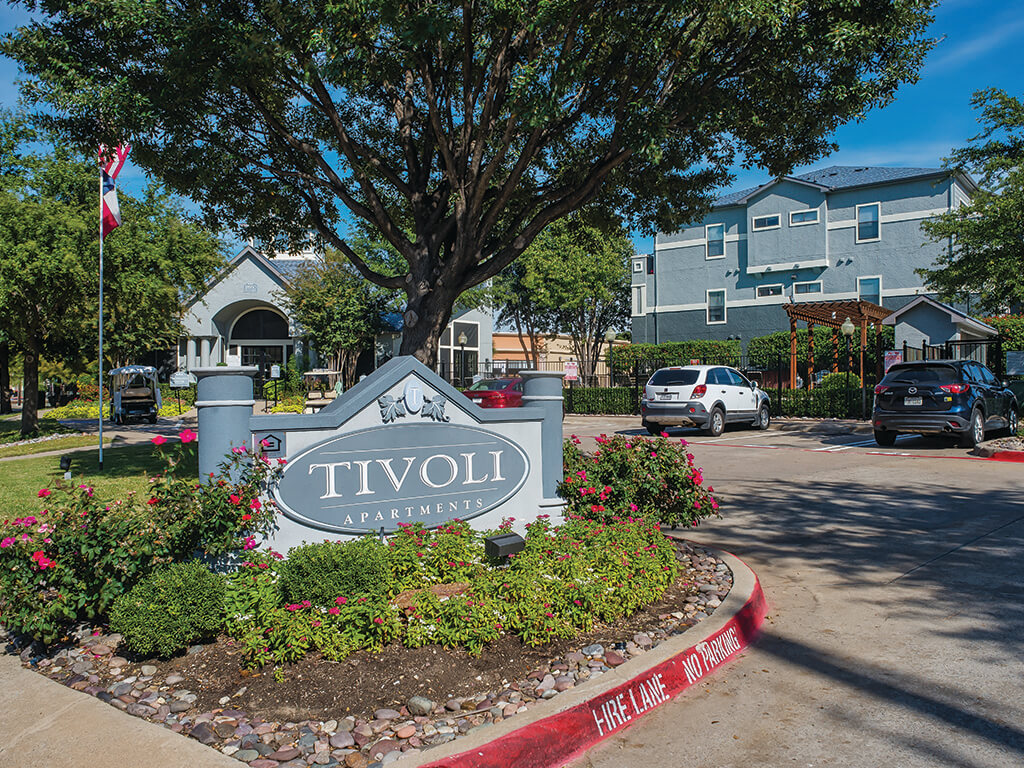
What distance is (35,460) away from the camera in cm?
1453

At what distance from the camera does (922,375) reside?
50.4ft

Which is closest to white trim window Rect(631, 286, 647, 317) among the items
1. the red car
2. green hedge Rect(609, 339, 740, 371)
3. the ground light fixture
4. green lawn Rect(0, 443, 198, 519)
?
green hedge Rect(609, 339, 740, 371)

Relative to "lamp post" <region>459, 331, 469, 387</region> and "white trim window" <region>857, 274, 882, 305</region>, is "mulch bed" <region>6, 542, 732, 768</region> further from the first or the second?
"white trim window" <region>857, 274, 882, 305</region>

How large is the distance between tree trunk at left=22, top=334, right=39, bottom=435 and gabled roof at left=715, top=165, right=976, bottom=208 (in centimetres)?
2773

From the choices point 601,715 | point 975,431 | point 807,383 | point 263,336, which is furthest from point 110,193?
point 263,336

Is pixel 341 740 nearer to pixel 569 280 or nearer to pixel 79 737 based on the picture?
pixel 79 737

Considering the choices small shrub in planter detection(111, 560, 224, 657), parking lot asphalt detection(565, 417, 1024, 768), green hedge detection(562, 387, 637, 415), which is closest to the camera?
parking lot asphalt detection(565, 417, 1024, 768)

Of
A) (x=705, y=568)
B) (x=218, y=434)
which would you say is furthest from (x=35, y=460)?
(x=705, y=568)

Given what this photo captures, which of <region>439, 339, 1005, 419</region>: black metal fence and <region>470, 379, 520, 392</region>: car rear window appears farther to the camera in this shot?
<region>439, 339, 1005, 419</region>: black metal fence

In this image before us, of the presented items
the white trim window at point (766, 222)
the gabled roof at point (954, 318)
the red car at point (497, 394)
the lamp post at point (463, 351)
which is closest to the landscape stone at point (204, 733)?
the red car at point (497, 394)

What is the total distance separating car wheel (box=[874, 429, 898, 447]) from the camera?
52.5ft

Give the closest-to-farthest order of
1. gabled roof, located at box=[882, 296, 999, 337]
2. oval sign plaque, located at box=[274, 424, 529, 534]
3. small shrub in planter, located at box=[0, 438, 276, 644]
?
small shrub in planter, located at box=[0, 438, 276, 644], oval sign plaque, located at box=[274, 424, 529, 534], gabled roof, located at box=[882, 296, 999, 337]

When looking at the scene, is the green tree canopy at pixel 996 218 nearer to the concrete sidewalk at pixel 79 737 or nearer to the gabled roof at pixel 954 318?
the gabled roof at pixel 954 318

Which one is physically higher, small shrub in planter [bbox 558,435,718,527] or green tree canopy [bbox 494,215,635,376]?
green tree canopy [bbox 494,215,635,376]
